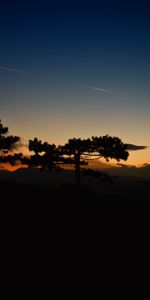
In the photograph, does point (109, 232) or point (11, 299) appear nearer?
point (11, 299)

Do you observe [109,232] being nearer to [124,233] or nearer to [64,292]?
[124,233]

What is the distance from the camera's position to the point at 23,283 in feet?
24.9

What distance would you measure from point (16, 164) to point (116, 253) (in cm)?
2262

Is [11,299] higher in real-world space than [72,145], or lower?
lower

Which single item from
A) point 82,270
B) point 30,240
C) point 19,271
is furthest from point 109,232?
point 19,271

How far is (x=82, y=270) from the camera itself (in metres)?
8.89

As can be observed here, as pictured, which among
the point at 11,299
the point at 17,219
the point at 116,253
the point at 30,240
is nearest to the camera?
the point at 11,299

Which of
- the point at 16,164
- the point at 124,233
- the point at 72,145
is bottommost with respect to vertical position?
the point at 124,233

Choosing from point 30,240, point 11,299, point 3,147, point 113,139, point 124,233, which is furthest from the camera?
point 3,147

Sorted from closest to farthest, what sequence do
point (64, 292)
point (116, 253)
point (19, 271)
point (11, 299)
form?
point (11, 299)
point (64, 292)
point (19, 271)
point (116, 253)

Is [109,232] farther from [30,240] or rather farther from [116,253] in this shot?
[30,240]

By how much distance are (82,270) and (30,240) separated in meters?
4.11

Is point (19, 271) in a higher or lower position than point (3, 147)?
lower

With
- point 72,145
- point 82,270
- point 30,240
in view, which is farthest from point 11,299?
point 72,145
